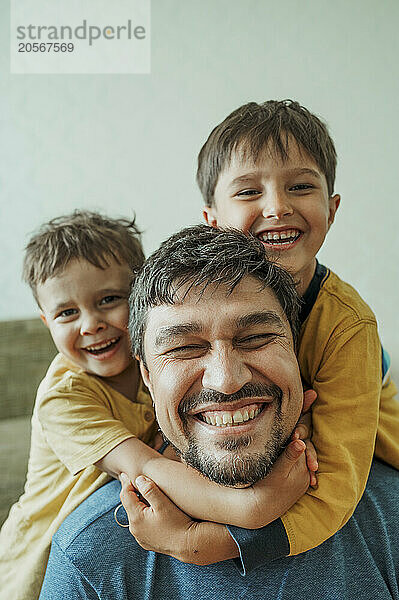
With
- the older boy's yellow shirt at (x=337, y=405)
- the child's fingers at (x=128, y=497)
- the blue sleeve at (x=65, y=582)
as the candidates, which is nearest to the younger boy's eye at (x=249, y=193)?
the older boy's yellow shirt at (x=337, y=405)

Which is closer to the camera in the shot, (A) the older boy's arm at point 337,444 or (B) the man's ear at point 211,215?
(A) the older boy's arm at point 337,444

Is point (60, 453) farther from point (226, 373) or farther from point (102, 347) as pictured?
point (226, 373)

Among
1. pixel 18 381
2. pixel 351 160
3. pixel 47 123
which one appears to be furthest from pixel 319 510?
pixel 47 123

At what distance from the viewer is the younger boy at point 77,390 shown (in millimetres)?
1525

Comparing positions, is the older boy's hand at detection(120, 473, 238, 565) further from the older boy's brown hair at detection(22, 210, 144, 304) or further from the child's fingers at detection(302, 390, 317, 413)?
the older boy's brown hair at detection(22, 210, 144, 304)

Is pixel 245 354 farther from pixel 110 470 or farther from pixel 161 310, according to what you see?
pixel 110 470

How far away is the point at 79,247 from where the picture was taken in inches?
64.8

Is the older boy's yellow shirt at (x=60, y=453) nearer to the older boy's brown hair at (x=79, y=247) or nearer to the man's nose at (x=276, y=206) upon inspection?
the older boy's brown hair at (x=79, y=247)

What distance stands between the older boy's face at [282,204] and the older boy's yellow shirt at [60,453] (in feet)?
1.71

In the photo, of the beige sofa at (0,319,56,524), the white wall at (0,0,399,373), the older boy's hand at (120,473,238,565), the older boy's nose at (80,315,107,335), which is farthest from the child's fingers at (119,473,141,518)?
the white wall at (0,0,399,373)

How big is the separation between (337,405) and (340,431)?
5cm

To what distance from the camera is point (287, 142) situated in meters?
1.52

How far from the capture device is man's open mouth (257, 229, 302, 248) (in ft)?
4.88

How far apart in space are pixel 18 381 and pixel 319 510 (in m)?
1.85
